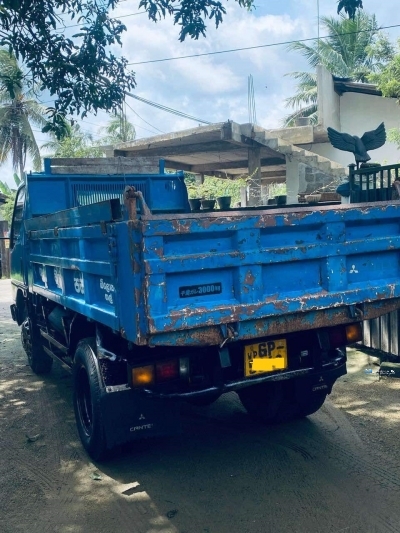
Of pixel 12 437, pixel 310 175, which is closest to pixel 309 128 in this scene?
pixel 310 175

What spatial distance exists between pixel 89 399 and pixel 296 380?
155 centimetres

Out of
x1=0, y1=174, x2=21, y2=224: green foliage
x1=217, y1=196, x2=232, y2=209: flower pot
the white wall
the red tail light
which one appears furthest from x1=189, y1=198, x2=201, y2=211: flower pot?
x1=0, y1=174, x2=21, y2=224: green foliage

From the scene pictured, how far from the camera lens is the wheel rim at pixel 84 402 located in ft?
13.4

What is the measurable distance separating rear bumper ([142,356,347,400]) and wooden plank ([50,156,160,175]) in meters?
3.37

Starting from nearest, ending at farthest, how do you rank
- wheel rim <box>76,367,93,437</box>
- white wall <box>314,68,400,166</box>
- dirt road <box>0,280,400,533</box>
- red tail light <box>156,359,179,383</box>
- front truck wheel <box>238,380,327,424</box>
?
1. dirt road <box>0,280,400,533</box>
2. red tail light <box>156,359,179,383</box>
3. wheel rim <box>76,367,93,437</box>
4. front truck wheel <box>238,380,327,424</box>
5. white wall <box>314,68,400,166</box>

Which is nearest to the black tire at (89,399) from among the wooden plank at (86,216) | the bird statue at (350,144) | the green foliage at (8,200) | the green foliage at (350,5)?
the wooden plank at (86,216)

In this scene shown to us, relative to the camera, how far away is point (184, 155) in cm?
1391

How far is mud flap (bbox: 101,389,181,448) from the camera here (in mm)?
3572

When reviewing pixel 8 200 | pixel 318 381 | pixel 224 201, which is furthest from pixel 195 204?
pixel 8 200

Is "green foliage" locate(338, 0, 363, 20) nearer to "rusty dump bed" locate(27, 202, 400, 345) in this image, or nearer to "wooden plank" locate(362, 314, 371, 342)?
"rusty dump bed" locate(27, 202, 400, 345)

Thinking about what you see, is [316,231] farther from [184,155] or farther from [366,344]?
[184,155]

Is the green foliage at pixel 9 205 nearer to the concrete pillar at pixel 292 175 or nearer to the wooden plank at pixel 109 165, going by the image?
the concrete pillar at pixel 292 175

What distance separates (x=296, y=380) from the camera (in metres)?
4.07

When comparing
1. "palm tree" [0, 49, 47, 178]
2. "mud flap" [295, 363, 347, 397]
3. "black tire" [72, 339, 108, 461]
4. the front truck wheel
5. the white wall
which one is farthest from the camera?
"palm tree" [0, 49, 47, 178]
